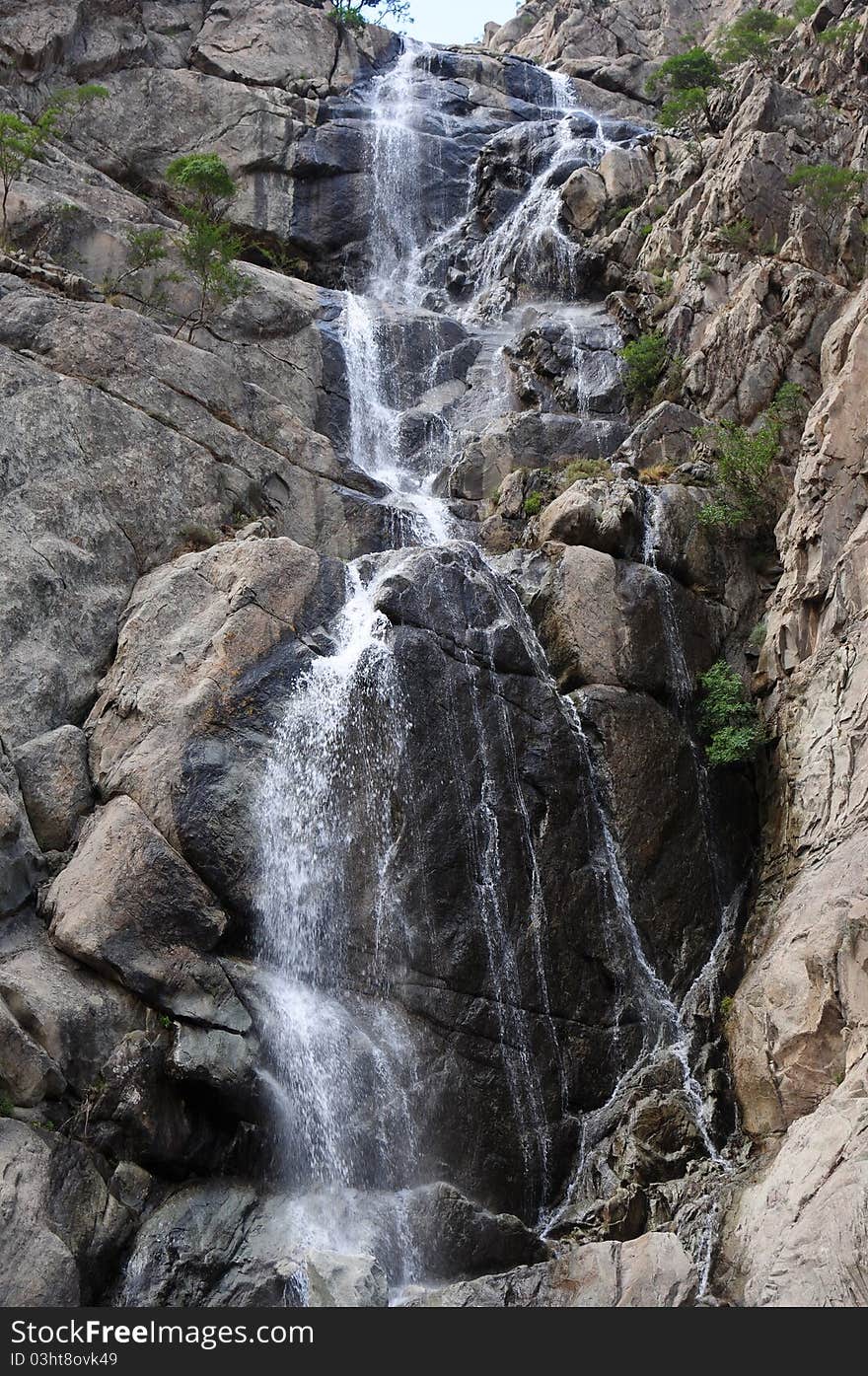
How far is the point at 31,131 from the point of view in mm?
28984

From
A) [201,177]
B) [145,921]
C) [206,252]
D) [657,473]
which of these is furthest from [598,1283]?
[201,177]

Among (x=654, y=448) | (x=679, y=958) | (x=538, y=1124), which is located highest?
(x=654, y=448)

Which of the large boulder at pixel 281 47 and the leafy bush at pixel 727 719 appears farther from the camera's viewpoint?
the large boulder at pixel 281 47

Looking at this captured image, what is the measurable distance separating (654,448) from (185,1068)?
17319 millimetres

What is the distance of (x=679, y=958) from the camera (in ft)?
61.0

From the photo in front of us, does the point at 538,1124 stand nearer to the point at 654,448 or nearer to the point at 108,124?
the point at 654,448

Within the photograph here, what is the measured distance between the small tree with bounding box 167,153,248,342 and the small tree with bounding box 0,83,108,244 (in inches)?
138

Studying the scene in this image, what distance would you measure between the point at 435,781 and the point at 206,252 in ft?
50.4

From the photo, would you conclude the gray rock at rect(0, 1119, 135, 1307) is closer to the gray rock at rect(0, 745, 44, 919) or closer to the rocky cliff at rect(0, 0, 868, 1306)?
the rocky cliff at rect(0, 0, 868, 1306)

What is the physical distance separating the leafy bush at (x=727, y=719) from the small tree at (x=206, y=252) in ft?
47.5

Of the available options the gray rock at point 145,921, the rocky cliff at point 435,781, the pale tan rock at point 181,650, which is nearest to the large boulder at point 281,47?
the rocky cliff at point 435,781

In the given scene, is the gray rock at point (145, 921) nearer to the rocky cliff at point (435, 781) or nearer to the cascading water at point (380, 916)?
the rocky cliff at point (435, 781)

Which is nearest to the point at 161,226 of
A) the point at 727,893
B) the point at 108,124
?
the point at 108,124

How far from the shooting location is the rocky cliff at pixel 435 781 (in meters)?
14.0
